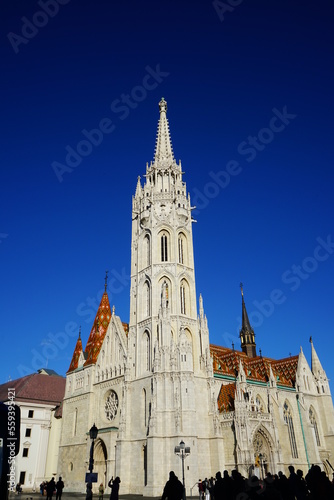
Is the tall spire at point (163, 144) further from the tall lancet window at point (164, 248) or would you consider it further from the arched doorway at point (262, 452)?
the arched doorway at point (262, 452)

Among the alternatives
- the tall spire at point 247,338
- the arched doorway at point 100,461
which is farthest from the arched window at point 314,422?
the arched doorway at point 100,461

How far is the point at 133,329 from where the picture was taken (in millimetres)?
40438

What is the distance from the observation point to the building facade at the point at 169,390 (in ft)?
110

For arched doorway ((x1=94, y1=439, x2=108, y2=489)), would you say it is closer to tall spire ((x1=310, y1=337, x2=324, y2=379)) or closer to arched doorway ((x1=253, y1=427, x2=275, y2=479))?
arched doorway ((x1=253, y1=427, x2=275, y2=479))

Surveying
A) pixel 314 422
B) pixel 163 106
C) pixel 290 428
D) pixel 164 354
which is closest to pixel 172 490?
pixel 164 354

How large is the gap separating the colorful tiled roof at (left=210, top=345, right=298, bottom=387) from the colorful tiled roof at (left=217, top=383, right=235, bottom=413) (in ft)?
6.00

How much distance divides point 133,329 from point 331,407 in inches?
1073

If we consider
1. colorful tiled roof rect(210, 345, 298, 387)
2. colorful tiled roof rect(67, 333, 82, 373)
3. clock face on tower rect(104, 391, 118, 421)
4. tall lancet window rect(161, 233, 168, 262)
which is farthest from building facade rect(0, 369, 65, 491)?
tall lancet window rect(161, 233, 168, 262)

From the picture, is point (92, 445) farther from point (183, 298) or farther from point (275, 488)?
point (183, 298)

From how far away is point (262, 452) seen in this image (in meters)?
36.8

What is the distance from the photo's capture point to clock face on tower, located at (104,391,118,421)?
126 ft

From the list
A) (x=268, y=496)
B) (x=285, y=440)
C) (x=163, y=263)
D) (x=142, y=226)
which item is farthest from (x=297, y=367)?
(x=268, y=496)

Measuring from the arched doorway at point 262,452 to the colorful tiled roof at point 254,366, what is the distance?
6.58 m

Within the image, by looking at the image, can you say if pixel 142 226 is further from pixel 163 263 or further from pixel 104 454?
pixel 104 454
